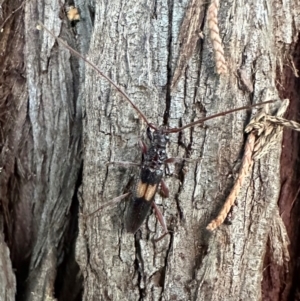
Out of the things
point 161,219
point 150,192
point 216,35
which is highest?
point 216,35

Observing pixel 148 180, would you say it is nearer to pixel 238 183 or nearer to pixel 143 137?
pixel 143 137

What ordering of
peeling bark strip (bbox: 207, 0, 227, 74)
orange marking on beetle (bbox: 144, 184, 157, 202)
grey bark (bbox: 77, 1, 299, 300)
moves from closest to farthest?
peeling bark strip (bbox: 207, 0, 227, 74)
grey bark (bbox: 77, 1, 299, 300)
orange marking on beetle (bbox: 144, 184, 157, 202)

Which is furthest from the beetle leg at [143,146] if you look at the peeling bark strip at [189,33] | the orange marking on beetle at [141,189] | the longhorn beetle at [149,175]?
the peeling bark strip at [189,33]

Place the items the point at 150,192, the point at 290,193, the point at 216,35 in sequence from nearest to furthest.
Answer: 1. the point at 216,35
2. the point at 150,192
3. the point at 290,193

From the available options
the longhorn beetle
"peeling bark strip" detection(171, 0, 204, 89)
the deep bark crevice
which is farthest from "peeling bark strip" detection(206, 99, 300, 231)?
"peeling bark strip" detection(171, 0, 204, 89)

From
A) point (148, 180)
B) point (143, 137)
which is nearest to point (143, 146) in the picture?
point (143, 137)

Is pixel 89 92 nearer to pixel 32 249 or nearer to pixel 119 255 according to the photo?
pixel 119 255

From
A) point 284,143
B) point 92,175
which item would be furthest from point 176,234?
point 284,143

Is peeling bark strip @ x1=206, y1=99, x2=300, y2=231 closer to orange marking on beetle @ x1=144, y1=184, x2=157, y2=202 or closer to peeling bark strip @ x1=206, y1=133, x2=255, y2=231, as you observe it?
peeling bark strip @ x1=206, y1=133, x2=255, y2=231
